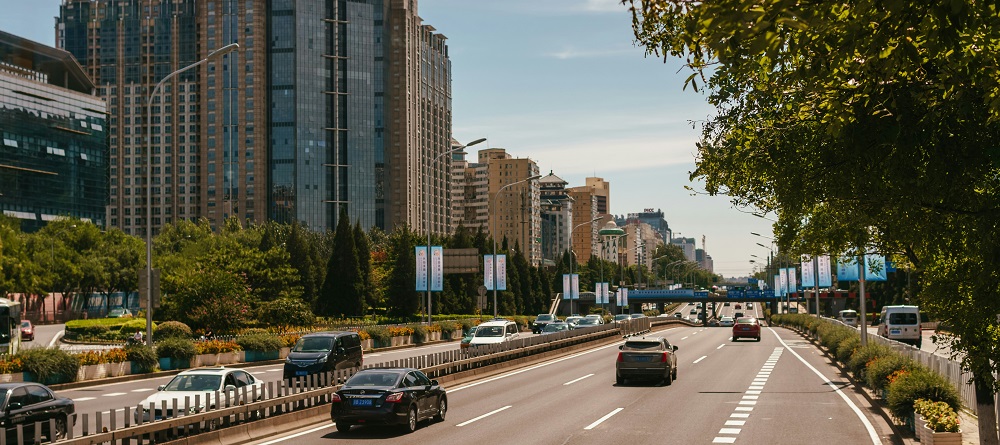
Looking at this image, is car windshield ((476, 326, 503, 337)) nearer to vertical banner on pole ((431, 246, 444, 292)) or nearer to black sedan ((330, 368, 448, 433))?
vertical banner on pole ((431, 246, 444, 292))

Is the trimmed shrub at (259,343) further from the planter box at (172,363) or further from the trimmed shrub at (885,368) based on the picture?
the trimmed shrub at (885,368)

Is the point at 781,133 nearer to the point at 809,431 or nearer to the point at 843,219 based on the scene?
the point at 843,219

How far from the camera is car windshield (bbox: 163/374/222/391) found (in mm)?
22328

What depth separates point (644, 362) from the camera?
3375cm

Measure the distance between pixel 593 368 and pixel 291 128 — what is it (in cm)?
15957

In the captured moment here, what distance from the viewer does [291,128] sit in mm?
194125

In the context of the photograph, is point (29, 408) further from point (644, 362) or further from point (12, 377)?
point (644, 362)

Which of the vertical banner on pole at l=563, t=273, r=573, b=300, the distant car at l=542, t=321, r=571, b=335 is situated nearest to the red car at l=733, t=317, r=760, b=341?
the distant car at l=542, t=321, r=571, b=335

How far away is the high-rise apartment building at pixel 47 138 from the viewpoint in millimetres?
148375

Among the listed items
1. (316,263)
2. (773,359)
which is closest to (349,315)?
(316,263)

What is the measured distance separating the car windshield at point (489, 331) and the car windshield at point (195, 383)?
26871 mm

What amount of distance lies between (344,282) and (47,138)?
261 ft

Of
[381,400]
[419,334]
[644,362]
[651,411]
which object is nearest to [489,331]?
[419,334]

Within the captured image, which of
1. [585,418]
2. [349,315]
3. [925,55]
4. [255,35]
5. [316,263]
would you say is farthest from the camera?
[255,35]
